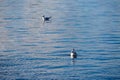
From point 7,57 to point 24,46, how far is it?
480 centimetres

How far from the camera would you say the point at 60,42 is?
1860 inches

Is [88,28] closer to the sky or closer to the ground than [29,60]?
closer to the sky

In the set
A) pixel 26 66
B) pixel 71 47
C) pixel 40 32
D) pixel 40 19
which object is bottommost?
pixel 26 66

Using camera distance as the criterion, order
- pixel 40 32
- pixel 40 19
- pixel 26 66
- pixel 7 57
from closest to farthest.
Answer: pixel 26 66 < pixel 7 57 < pixel 40 32 < pixel 40 19

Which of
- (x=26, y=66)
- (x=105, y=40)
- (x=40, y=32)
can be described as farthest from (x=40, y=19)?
(x=26, y=66)

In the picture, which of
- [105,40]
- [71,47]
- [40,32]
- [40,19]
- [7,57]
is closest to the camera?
[7,57]

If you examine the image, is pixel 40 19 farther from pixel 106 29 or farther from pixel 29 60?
pixel 29 60

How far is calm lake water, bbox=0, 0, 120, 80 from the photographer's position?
121ft

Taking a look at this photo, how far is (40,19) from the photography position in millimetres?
62281

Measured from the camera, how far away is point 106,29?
53875 millimetres

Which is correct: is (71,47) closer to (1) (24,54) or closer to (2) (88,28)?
(1) (24,54)

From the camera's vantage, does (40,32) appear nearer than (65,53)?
No

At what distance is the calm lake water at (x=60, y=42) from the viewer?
3676 cm

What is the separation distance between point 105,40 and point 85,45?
3427mm
